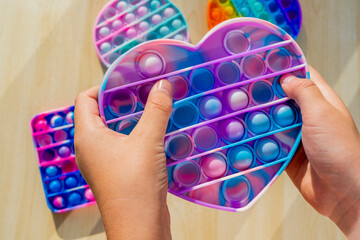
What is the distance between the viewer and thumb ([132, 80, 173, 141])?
394 millimetres

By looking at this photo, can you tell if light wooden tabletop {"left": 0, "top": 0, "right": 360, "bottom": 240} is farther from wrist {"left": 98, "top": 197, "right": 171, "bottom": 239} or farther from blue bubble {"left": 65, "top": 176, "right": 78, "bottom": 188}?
wrist {"left": 98, "top": 197, "right": 171, "bottom": 239}

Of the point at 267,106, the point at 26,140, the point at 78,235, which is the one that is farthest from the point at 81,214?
the point at 267,106

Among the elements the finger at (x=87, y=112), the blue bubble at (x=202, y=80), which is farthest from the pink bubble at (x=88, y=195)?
the blue bubble at (x=202, y=80)

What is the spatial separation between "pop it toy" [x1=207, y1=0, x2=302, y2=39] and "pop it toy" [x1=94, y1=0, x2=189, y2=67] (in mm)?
88

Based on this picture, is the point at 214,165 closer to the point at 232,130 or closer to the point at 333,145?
the point at 232,130

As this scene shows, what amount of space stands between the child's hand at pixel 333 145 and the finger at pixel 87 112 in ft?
0.99

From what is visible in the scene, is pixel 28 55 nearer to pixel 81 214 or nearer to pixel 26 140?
pixel 26 140

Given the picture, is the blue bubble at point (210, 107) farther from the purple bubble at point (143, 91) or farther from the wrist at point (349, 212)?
the wrist at point (349, 212)

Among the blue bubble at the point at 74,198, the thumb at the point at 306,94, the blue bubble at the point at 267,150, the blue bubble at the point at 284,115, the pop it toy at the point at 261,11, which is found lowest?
the blue bubble at the point at 74,198

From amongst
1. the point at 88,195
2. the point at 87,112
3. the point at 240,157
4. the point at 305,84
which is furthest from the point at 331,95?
the point at 88,195

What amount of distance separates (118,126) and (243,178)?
218mm

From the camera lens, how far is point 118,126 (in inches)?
18.3

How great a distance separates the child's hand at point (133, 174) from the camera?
0.38m

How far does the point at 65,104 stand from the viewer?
716 millimetres
